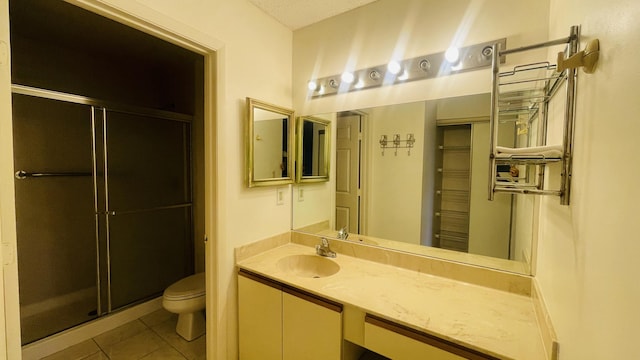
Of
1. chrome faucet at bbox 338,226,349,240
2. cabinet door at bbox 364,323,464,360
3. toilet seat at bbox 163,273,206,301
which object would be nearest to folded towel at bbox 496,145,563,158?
cabinet door at bbox 364,323,464,360

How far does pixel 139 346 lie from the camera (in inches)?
77.6

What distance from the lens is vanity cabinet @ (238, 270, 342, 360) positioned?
125 centimetres

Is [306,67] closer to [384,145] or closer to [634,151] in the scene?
[384,145]

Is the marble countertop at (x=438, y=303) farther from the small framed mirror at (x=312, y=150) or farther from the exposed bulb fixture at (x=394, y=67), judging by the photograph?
the exposed bulb fixture at (x=394, y=67)

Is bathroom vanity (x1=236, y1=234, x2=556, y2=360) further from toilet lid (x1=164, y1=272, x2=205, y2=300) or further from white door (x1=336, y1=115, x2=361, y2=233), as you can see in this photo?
toilet lid (x1=164, y1=272, x2=205, y2=300)

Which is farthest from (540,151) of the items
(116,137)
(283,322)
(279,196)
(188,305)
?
(116,137)

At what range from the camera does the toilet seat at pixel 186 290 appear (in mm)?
1993

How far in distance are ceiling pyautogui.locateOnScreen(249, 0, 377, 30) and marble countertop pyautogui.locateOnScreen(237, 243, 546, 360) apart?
1.68m

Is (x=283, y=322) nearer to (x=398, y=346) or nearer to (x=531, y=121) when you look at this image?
(x=398, y=346)

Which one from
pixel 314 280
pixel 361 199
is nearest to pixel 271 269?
pixel 314 280

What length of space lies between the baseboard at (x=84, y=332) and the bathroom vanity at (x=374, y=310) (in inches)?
53.8

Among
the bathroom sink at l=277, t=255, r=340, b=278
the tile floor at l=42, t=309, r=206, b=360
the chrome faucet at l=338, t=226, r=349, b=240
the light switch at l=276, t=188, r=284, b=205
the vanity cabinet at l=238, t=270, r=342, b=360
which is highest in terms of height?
the light switch at l=276, t=188, r=284, b=205

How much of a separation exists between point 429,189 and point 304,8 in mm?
1448

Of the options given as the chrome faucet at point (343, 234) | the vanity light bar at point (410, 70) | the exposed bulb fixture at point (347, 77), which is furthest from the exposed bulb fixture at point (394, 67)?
the chrome faucet at point (343, 234)
